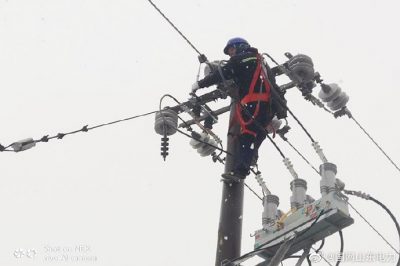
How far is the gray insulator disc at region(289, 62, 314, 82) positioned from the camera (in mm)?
8406

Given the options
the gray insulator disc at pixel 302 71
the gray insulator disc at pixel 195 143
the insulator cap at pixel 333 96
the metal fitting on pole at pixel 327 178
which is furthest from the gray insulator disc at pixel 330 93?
the metal fitting on pole at pixel 327 178

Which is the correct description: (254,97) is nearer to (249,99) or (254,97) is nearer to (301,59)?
(249,99)

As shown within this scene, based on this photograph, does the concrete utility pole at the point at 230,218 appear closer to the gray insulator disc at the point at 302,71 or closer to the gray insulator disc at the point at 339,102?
the gray insulator disc at the point at 302,71

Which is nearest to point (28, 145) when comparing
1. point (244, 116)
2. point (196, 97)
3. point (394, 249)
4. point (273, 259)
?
point (196, 97)

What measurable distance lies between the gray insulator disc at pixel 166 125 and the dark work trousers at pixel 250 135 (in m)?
1.20

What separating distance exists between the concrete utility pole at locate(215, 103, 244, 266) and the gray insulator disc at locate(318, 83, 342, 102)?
2416 millimetres

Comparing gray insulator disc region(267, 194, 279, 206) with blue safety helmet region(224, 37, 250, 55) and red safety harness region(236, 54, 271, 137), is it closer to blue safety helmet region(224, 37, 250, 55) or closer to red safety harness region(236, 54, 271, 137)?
red safety harness region(236, 54, 271, 137)

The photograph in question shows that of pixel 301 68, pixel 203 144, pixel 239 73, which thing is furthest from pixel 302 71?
pixel 203 144

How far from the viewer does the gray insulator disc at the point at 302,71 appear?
8406mm

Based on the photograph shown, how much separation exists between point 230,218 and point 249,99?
58.8 inches

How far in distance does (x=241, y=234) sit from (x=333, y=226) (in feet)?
4.17

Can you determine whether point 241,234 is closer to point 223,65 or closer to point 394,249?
point 223,65

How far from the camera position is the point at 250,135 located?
744cm

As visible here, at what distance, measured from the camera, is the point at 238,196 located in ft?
23.2
